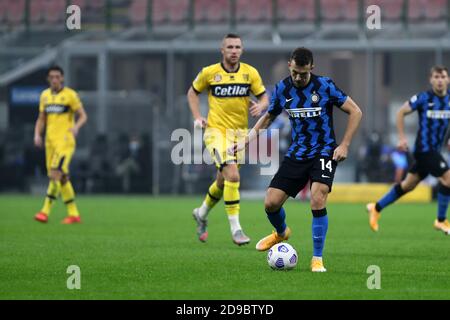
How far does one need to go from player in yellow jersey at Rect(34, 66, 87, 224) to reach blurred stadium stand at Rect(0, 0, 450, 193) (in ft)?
34.4

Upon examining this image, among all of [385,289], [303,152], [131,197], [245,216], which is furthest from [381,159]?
[385,289]

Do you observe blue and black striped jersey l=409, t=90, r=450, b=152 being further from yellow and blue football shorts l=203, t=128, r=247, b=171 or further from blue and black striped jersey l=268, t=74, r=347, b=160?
blue and black striped jersey l=268, t=74, r=347, b=160

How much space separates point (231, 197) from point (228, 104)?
1.15 metres

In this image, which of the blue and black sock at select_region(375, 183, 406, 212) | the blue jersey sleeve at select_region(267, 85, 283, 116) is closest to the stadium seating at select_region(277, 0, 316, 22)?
the blue and black sock at select_region(375, 183, 406, 212)

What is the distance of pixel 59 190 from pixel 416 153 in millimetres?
5706

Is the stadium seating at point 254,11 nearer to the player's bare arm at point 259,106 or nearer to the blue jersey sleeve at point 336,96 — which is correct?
the player's bare arm at point 259,106

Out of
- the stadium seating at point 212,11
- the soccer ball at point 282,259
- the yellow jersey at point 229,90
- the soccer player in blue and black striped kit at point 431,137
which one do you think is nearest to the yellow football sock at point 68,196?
the yellow jersey at point 229,90

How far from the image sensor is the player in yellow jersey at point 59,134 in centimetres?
1695

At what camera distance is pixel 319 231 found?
10148 millimetres

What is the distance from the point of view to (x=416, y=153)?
1504cm

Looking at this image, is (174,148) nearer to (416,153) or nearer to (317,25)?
(317,25)

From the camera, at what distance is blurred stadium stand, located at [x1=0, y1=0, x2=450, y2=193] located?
27922mm

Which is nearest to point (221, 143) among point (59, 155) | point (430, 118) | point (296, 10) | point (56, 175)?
point (430, 118)
